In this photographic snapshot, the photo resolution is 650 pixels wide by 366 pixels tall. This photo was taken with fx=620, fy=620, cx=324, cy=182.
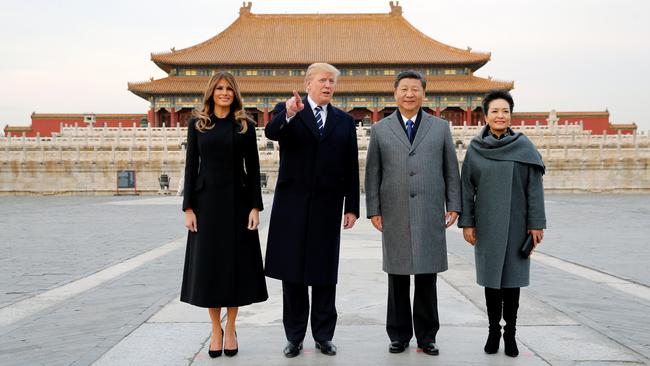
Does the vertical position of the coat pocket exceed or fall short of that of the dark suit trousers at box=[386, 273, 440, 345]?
it exceeds it

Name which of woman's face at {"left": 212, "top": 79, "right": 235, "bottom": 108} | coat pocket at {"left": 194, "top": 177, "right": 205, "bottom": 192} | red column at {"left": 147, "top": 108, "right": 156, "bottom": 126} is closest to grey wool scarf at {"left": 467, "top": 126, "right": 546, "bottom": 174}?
woman's face at {"left": 212, "top": 79, "right": 235, "bottom": 108}

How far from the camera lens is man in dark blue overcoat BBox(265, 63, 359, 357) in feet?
12.6

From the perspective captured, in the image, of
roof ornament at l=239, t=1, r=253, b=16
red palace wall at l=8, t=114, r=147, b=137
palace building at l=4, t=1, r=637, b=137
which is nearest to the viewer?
palace building at l=4, t=1, r=637, b=137

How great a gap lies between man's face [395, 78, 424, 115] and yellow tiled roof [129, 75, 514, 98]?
35.6 metres

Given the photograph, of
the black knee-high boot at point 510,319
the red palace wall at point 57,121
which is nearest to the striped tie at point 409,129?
the black knee-high boot at point 510,319

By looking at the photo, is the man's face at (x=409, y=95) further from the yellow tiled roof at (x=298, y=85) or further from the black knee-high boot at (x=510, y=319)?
the yellow tiled roof at (x=298, y=85)

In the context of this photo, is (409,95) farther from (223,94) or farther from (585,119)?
(585,119)

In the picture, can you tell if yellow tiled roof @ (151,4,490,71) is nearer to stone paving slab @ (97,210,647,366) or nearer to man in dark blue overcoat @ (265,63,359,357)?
stone paving slab @ (97,210,647,366)

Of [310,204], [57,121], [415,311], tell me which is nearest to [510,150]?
[415,311]

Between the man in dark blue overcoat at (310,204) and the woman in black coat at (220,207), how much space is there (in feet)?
0.60

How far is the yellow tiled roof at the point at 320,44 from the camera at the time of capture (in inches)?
1609

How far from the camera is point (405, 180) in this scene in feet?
12.8

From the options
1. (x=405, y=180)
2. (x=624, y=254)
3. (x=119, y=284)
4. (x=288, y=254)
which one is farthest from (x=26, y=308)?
(x=624, y=254)

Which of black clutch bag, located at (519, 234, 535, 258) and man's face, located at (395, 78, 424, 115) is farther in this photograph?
man's face, located at (395, 78, 424, 115)
